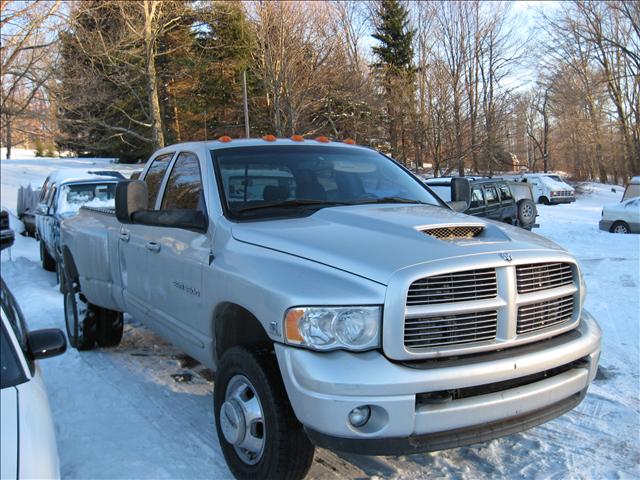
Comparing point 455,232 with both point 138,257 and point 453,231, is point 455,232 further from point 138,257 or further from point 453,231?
point 138,257

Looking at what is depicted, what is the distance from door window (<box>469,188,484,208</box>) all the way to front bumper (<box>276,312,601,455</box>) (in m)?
11.5

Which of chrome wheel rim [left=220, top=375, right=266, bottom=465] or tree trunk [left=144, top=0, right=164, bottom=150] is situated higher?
tree trunk [left=144, top=0, right=164, bottom=150]

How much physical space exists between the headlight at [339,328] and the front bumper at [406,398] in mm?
50

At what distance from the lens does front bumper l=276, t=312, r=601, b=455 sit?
247 centimetres

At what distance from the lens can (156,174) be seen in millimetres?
4855

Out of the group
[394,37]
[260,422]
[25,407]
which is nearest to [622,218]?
[260,422]

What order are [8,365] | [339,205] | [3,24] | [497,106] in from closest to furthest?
1. [8,365]
2. [339,205]
3. [3,24]
4. [497,106]

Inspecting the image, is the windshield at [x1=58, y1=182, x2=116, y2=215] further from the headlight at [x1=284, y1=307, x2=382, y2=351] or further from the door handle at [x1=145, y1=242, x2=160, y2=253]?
the headlight at [x1=284, y1=307, x2=382, y2=351]

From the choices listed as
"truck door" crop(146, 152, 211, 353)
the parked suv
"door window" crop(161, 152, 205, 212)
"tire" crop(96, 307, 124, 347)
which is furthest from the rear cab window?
"truck door" crop(146, 152, 211, 353)

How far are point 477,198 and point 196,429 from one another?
11.5 m

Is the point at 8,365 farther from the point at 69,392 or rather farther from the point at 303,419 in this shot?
the point at 69,392

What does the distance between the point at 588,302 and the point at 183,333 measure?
538 centimetres

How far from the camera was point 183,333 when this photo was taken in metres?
3.91

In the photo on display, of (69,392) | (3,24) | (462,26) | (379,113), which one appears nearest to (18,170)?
(3,24)
